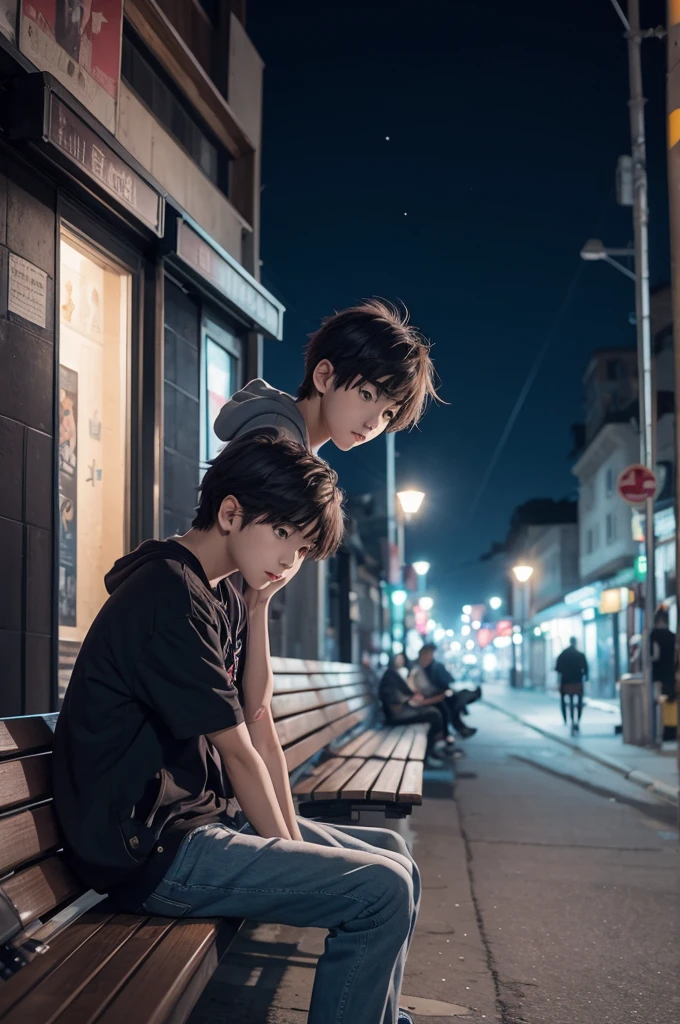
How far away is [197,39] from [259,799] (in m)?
9.52

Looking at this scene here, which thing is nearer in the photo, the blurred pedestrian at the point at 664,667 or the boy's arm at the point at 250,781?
the boy's arm at the point at 250,781

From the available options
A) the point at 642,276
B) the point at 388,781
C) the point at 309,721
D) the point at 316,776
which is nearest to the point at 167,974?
the point at 388,781

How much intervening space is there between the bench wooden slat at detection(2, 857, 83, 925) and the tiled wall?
3234mm

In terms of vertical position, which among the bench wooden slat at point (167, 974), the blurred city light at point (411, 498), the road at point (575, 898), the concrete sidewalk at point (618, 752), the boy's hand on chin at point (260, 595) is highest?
the blurred city light at point (411, 498)

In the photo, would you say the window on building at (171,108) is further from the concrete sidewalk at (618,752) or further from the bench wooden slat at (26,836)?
the concrete sidewalk at (618,752)

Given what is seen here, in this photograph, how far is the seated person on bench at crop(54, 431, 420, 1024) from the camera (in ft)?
7.75

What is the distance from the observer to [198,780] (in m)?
2.56

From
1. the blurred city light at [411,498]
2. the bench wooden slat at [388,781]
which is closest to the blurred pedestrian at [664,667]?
the blurred city light at [411,498]

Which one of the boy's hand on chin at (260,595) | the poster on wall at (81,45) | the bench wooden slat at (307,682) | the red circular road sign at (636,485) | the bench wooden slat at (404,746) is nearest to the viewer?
the boy's hand on chin at (260,595)

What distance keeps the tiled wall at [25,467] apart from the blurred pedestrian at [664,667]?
11911 millimetres

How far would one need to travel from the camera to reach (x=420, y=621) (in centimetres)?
5700

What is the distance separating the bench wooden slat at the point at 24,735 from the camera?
2.42m

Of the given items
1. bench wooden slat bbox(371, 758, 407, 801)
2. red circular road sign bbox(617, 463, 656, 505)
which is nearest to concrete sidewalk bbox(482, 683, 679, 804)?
red circular road sign bbox(617, 463, 656, 505)

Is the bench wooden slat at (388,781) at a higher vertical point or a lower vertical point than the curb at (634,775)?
higher
